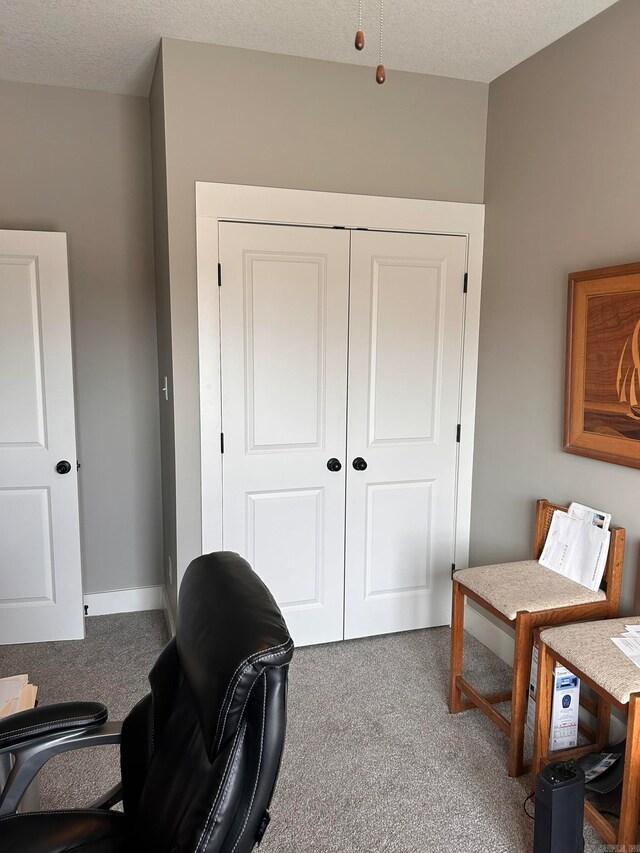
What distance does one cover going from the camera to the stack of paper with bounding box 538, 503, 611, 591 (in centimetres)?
224

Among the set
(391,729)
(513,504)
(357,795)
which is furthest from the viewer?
(513,504)

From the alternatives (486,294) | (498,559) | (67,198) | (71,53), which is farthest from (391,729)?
(71,53)

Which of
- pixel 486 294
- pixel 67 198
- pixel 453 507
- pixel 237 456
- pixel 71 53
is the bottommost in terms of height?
pixel 453 507

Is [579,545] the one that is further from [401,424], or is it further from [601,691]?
[401,424]

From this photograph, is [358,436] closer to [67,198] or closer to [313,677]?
[313,677]

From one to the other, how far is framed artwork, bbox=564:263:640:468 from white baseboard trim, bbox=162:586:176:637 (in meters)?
2.03

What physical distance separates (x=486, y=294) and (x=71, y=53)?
2.15m

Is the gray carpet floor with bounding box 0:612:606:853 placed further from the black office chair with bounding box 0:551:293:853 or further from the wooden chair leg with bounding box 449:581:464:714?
the black office chair with bounding box 0:551:293:853

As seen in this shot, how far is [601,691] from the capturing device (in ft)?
5.64

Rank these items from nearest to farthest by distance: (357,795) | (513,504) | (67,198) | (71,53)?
(357,795)
(71,53)
(513,504)
(67,198)

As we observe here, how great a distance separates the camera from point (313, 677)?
2.78m

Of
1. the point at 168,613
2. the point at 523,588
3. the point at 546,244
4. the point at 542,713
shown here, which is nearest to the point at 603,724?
the point at 542,713

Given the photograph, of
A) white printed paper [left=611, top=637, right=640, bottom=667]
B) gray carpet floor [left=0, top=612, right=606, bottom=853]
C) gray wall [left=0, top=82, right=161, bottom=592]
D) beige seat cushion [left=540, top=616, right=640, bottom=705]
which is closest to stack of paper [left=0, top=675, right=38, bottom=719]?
gray carpet floor [left=0, top=612, right=606, bottom=853]

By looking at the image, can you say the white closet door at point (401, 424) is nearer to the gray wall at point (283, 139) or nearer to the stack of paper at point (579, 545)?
the gray wall at point (283, 139)
